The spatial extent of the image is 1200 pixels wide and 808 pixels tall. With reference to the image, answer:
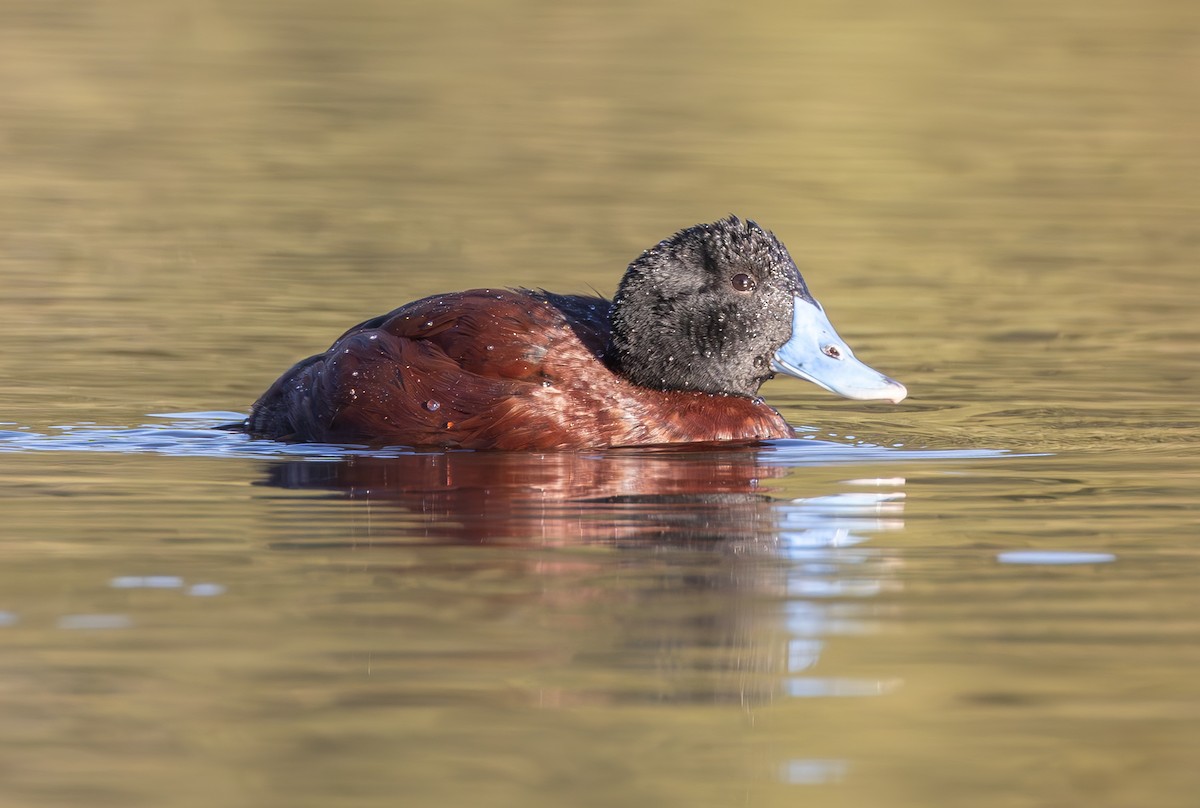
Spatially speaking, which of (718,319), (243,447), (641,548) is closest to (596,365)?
(718,319)

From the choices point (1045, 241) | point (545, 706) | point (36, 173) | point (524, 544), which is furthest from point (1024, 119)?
point (545, 706)

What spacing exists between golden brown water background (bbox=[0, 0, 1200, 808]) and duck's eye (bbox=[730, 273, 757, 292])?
2.35 ft

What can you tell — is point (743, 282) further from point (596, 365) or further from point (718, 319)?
point (596, 365)

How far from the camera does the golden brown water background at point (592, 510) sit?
5.21 m

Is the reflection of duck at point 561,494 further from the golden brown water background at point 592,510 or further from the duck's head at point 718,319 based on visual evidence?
the duck's head at point 718,319

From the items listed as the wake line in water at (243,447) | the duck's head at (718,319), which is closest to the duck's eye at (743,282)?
the duck's head at (718,319)

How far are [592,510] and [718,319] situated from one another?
6.44 ft

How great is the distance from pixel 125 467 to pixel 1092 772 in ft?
15.9

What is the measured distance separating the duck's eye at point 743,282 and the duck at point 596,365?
1cm

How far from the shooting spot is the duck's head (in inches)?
370

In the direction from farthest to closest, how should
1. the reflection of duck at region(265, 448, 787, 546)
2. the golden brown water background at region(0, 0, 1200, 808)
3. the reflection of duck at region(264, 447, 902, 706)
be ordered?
the reflection of duck at region(265, 448, 787, 546), the reflection of duck at region(264, 447, 902, 706), the golden brown water background at region(0, 0, 1200, 808)

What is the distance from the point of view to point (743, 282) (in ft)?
31.0

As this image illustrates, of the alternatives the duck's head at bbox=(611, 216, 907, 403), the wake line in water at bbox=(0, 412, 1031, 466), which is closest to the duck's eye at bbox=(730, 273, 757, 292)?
the duck's head at bbox=(611, 216, 907, 403)

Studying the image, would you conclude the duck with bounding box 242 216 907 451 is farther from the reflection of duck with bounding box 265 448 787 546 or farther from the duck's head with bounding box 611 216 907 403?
the reflection of duck with bounding box 265 448 787 546
